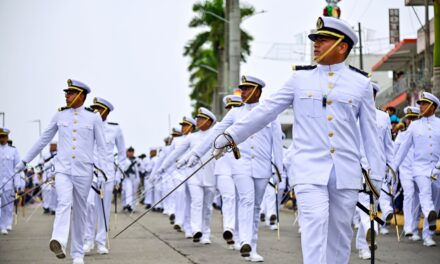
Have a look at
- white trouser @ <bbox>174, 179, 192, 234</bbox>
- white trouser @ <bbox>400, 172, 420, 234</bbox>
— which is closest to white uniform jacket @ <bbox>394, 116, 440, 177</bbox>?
white trouser @ <bbox>400, 172, 420, 234</bbox>

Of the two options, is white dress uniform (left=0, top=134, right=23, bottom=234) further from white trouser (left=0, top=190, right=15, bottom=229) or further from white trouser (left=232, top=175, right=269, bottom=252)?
white trouser (left=232, top=175, right=269, bottom=252)

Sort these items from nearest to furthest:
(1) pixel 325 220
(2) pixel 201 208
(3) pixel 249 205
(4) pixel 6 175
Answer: (1) pixel 325 220 → (3) pixel 249 205 → (2) pixel 201 208 → (4) pixel 6 175

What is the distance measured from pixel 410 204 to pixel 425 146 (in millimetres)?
1178

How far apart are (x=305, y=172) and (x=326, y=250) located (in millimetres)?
636

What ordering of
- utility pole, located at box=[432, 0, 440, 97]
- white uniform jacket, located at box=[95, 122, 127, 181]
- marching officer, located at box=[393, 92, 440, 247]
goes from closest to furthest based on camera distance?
white uniform jacket, located at box=[95, 122, 127, 181], marching officer, located at box=[393, 92, 440, 247], utility pole, located at box=[432, 0, 440, 97]

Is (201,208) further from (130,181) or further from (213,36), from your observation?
(213,36)

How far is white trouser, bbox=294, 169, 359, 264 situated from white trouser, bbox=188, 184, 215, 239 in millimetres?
8612

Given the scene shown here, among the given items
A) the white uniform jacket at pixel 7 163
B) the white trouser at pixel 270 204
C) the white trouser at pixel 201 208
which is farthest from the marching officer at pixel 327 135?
the white uniform jacket at pixel 7 163

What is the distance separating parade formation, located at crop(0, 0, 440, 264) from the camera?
7.23m

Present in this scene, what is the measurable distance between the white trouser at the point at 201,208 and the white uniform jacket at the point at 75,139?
3771mm

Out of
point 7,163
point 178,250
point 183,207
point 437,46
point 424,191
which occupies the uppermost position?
point 437,46

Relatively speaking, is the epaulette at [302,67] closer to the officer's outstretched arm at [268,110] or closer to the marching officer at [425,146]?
the officer's outstretched arm at [268,110]

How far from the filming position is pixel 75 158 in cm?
1198

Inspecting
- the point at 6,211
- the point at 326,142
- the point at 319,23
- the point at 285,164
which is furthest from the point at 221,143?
the point at 285,164
